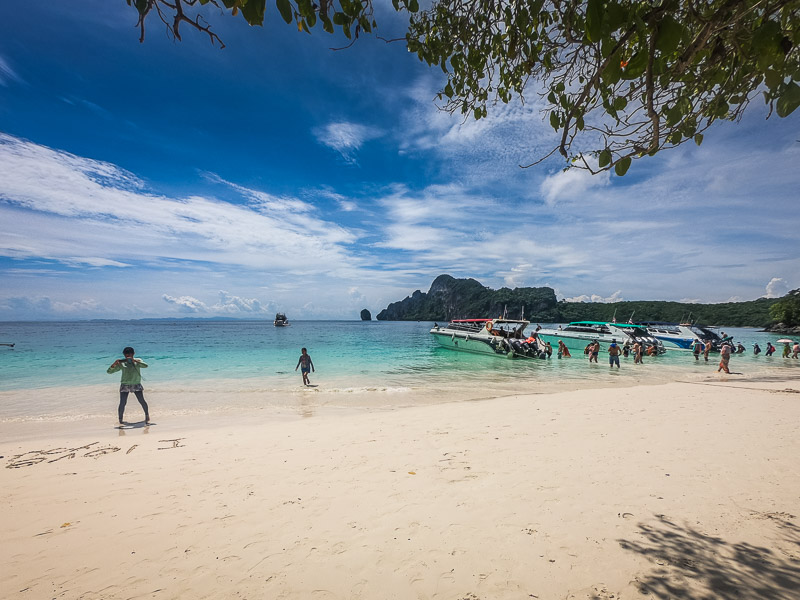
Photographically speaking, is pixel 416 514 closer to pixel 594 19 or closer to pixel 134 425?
Answer: pixel 594 19

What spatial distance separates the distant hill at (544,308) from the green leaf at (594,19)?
59076 millimetres

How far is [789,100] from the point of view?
6.81ft

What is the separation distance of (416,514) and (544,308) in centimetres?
13168

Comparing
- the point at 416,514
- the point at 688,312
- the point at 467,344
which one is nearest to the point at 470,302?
the point at 688,312

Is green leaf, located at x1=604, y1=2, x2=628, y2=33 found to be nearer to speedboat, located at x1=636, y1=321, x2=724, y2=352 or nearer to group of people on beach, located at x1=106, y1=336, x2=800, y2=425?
group of people on beach, located at x1=106, y1=336, x2=800, y2=425

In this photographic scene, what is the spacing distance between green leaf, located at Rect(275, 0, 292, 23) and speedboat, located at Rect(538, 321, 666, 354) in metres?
31.2

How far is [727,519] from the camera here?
11.0 feet

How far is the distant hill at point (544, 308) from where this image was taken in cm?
9500

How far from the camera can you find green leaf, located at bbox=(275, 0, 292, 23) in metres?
1.95

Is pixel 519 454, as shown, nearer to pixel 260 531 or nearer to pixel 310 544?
pixel 310 544

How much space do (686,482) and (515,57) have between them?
5398 millimetres

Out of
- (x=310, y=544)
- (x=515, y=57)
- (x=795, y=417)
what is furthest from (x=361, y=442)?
(x=795, y=417)

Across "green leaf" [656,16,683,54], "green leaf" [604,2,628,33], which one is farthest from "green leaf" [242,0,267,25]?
"green leaf" [656,16,683,54]

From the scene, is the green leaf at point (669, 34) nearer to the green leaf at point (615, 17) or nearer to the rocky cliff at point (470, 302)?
the green leaf at point (615, 17)
